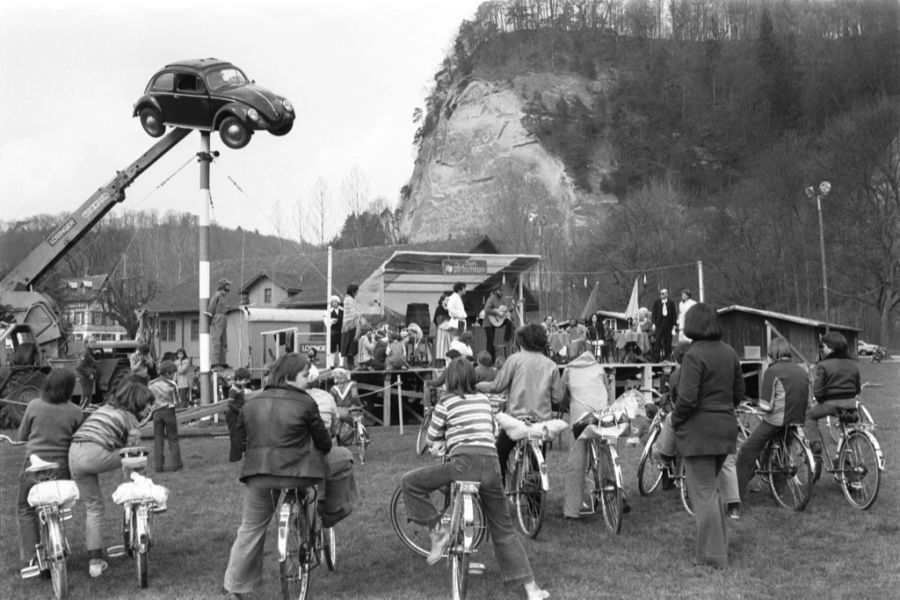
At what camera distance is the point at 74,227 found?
22.2m

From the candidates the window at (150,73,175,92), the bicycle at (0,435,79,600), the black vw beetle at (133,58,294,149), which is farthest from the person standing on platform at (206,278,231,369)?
the bicycle at (0,435,79,600)

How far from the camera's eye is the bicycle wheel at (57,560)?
657 cm

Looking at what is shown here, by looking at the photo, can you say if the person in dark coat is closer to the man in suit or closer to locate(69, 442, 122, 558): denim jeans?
locate(69, 442, 122, 558): denim jeans

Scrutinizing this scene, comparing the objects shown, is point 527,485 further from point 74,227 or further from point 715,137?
point 715,137

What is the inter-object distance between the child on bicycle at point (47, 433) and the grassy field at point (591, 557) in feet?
1.30

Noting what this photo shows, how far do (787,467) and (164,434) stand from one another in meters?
8.54

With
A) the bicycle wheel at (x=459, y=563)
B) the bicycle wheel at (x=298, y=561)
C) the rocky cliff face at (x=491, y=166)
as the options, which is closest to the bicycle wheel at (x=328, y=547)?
the bicycle wheel at (x=298, y=561)

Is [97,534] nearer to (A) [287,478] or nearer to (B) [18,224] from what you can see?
(A) [287,478]

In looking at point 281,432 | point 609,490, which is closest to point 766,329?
point 609,490

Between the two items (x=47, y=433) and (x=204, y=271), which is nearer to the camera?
(x=47, y=433)

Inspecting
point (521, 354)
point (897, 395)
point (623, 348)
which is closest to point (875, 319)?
point (897, 395)

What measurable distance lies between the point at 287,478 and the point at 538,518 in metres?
2.87

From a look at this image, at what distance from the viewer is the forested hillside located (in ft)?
174

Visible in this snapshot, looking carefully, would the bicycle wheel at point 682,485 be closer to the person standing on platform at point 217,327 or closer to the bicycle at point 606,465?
the bicycle at point 606,465
